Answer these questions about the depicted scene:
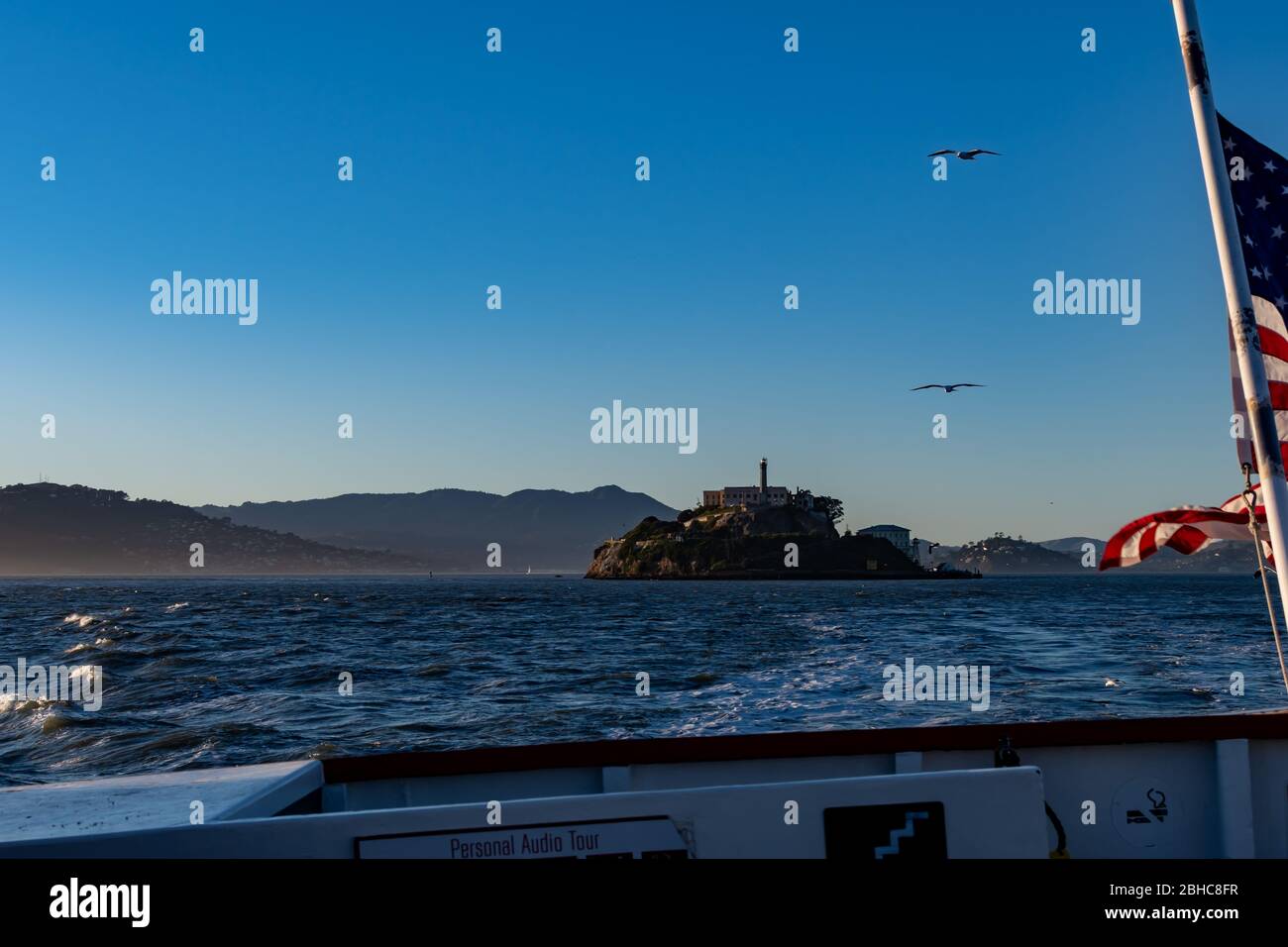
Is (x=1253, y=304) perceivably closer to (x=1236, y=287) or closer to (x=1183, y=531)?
(x=1236, y=287)

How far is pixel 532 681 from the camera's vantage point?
32.2 meters

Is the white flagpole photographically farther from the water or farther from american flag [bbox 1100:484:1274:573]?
the water

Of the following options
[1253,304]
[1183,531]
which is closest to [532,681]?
[1183,531]

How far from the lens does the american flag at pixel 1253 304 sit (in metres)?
6.36

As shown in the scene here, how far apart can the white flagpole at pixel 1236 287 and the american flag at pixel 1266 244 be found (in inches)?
21.7

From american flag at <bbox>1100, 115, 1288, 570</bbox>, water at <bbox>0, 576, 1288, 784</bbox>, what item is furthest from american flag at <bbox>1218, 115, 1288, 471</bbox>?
water at <bbox>0, 576, 1288, 784</bbox>

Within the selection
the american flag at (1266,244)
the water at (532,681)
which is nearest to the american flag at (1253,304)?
the american flag at (1266,244)

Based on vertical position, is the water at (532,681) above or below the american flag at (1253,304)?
below

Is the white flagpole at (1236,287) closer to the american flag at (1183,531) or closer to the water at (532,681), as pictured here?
the american flag at (1183,531)

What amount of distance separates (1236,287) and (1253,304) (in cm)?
80
